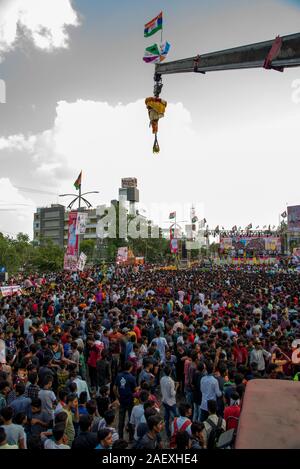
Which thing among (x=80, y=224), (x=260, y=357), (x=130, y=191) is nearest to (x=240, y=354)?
(x=260, y=357)

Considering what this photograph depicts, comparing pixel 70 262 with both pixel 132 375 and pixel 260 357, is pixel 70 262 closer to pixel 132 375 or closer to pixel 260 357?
pixel 260 357

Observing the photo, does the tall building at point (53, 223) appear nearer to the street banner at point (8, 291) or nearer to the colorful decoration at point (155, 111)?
the street banner at point (8, 291)

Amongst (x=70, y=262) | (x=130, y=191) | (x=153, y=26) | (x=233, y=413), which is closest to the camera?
(x=233, y=413)

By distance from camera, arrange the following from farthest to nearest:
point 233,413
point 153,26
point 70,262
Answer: point 70,262, point 153,26, point 233,413

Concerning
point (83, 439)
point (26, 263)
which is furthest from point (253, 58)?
point (26, 263)

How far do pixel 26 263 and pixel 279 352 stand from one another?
1907 inches

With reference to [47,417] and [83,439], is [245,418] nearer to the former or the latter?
[83,439]

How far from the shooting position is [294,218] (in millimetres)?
66750

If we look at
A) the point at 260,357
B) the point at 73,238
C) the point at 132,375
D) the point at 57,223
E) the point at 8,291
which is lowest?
the point at 260,357

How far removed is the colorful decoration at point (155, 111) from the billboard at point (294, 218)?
204 ft

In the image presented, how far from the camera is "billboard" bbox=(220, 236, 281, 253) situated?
213ft

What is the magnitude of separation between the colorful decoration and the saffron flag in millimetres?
2087

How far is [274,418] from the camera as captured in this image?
9.20 feet

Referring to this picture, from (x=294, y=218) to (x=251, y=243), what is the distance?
9266 millimetres
